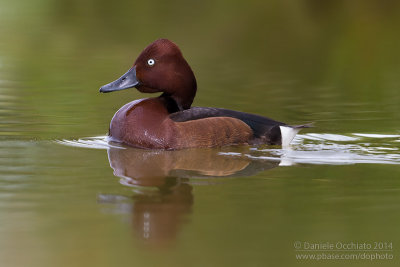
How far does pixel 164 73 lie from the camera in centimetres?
855

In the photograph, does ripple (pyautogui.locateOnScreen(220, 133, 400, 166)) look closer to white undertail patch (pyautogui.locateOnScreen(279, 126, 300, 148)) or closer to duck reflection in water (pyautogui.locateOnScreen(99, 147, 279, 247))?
white undertail patch (pyautogui.locateOnScreen(279, 126, 300, 148))

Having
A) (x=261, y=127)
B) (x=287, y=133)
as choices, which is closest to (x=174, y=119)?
(x=261, y=127)

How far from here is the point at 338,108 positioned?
1041cm

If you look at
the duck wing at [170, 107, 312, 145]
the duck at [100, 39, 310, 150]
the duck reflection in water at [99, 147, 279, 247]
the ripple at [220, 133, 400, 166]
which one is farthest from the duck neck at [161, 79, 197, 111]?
the ripple at [220, 133, 400, 166]

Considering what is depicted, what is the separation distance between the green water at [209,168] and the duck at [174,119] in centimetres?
18

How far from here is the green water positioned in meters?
5.01

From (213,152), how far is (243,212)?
2341 mm

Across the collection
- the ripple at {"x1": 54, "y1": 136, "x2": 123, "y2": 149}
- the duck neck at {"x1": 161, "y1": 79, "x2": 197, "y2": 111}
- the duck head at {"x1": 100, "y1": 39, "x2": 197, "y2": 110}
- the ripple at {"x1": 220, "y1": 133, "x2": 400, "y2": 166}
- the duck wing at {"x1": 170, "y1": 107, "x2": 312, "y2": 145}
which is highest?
the duck head at {"x1": 100, "y1": 39, "x2": 197, "y2": 110}

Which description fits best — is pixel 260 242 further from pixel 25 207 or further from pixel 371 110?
pixel 371 110

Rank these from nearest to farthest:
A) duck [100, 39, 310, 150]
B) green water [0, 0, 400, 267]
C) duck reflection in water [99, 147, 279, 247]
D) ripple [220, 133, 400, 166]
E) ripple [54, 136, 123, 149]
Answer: green water [0, 0, 400, 267] → duck reflection in water [99, 147, 279, 247] → ripple [220, 133, 400, 166] → duck [100, 39, 310, 150] → ripple [54, 136, 123, 149]

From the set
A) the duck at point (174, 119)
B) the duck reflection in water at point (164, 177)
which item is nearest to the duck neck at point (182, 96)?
the duck at point (174, 119)

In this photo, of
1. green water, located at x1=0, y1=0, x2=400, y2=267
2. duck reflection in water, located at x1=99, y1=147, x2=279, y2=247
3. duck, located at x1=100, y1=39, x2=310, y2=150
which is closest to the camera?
green water, located at x1=0, y1=0, x2=400, y2=267

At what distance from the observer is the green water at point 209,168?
501 centimetres

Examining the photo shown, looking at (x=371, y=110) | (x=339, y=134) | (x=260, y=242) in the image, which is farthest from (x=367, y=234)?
(x=371, y=110)
